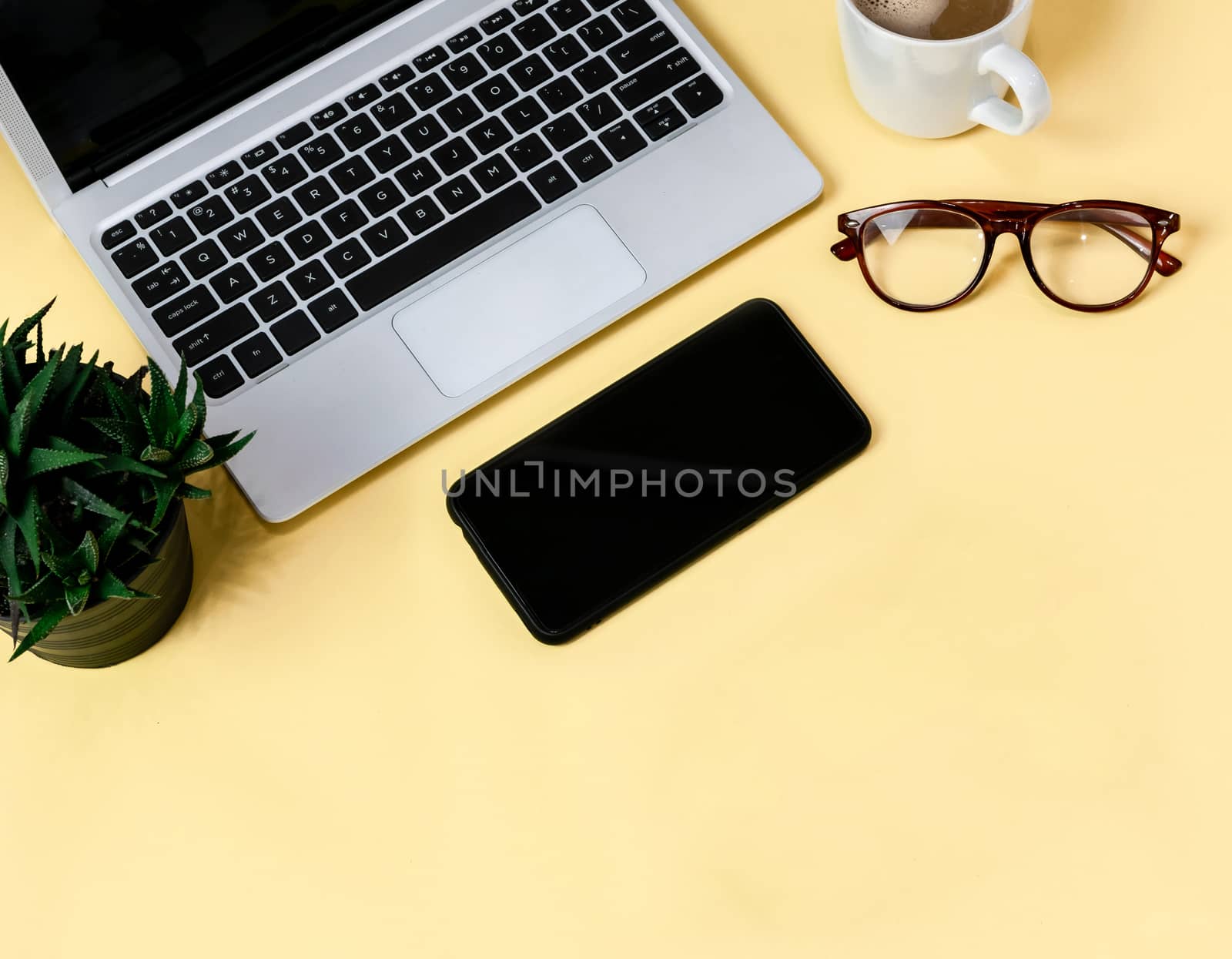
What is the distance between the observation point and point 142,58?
70 centimetres

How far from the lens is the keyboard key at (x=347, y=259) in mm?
723

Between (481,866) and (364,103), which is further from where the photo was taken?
(364,103)

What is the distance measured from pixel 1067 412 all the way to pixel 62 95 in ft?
2.01

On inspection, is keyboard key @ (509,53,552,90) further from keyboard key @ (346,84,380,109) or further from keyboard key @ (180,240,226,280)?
keyboard key @ (180,240,226,280)

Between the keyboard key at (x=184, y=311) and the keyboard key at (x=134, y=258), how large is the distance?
3 cm

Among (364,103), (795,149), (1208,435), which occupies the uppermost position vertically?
(364,103)

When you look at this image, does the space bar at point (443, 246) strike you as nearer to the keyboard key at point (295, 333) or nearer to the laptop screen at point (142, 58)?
the keyboard key at point (295, 333)

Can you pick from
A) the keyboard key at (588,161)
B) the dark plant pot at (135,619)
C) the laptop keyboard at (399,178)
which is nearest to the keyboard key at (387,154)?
the laptop keyboard at (399,178)

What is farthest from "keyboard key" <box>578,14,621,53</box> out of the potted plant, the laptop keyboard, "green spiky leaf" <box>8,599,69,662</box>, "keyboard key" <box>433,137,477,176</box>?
"green spiky leaf" <box>8,599,69,662</box>

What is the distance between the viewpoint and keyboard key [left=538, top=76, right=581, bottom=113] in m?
0.75

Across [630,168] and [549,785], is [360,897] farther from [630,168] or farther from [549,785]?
[630,168]

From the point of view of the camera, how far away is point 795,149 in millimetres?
740

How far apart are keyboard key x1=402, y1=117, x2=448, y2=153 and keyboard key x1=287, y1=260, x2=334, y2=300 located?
10cm

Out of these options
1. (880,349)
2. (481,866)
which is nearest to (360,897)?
(481,866)
